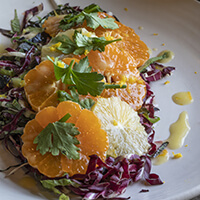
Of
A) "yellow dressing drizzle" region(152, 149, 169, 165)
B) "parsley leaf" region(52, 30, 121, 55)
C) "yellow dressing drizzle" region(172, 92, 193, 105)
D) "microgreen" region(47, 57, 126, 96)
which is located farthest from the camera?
"yellow dressing drizzle" region(172, 92, 193, 105)

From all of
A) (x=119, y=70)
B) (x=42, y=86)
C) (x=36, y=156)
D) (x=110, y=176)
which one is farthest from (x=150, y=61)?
(x=36, y=156)

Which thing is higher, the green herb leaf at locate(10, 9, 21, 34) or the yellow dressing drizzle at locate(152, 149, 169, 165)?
the yellow dressing drizzle at locate(152, 149, 169, 165)

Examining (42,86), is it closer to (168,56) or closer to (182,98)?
(182,98)

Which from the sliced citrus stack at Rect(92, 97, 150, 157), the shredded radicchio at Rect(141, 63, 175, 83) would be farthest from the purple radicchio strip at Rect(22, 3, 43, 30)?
the sliced citrus stack at Rect(92, 97, 150, 157)

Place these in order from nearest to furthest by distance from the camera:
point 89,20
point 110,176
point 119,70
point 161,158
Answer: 1. point 110,176
2. point 161,158
3. point 119,70
4. point 89,20

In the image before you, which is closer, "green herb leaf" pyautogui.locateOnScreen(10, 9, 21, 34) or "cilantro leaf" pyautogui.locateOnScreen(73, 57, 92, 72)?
"cilantro leaf" pyautogui.locateOnScreen(73, 57, 92, 72)

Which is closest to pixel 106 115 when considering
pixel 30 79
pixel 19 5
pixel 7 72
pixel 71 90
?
pixel 71 90

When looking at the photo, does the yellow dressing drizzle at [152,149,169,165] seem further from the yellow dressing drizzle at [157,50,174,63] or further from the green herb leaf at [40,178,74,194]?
the yellow dressing drizzle at [157,50,174,63]

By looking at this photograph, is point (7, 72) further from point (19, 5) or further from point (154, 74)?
point (154, 74)
